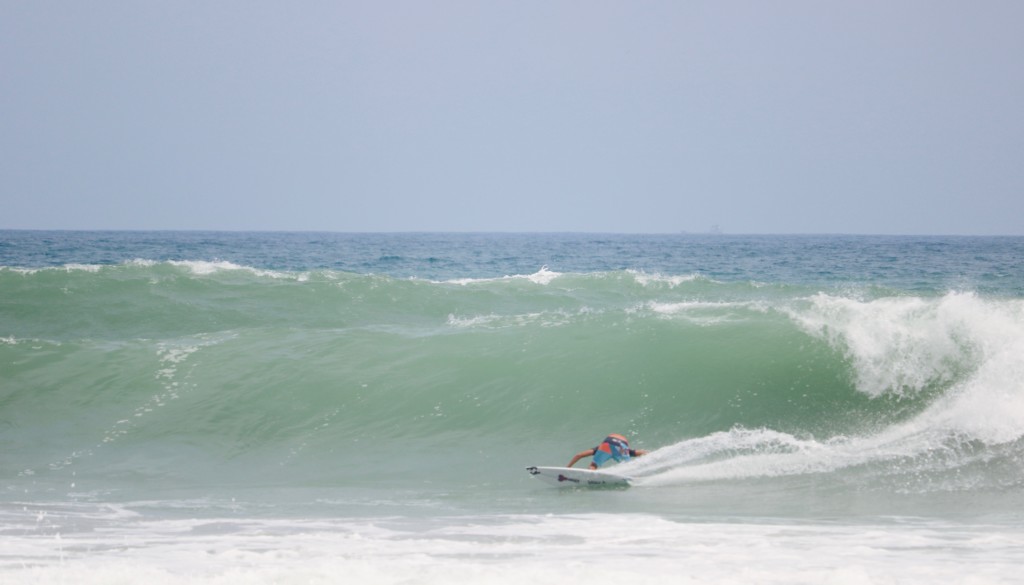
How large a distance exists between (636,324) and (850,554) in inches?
342

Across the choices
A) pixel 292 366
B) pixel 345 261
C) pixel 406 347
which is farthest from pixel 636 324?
pixel 345 261

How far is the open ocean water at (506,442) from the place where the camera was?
6.19m

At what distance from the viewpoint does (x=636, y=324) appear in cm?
1473

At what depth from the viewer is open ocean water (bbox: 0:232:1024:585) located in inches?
244

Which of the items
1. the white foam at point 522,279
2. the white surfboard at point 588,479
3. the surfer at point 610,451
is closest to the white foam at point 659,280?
the white foam at point 522,279

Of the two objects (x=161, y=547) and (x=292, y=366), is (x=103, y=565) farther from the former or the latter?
(x=292, y=366)

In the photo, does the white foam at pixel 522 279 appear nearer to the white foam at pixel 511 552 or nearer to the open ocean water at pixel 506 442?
the open ocean water at pixel 506 442

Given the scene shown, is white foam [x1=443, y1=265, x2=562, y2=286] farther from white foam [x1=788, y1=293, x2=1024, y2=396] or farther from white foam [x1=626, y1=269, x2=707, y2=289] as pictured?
white foam [x1=788, y1=293, x2=1024, y2=396]


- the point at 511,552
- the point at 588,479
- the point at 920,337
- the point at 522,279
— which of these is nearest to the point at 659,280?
the point at 522,279

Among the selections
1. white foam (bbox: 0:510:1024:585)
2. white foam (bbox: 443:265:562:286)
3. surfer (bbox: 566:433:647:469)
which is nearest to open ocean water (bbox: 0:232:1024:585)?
white foam (bbox: 0:510:1024:585)

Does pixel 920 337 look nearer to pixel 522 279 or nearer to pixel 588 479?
pixel 588 479

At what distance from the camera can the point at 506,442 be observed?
11.2 metres

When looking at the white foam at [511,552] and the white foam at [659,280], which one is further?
the white foam at [659,280]

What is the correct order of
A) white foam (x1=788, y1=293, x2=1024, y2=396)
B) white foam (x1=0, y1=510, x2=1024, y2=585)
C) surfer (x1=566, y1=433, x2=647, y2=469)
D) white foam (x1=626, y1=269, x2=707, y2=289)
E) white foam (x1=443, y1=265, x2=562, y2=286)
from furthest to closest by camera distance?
white foam (x1=626, y1=269, x2=707, y2=289) < white foam (x1=443, y1=265, x2=562, y2=286) < white foam (x1=788, y1=293, x2=1024, y2=396) < surfer (x1=566, y1=433, x2=647, y2=469) < white foam (x1=0, y1=510, x2=1024, y2=585)
